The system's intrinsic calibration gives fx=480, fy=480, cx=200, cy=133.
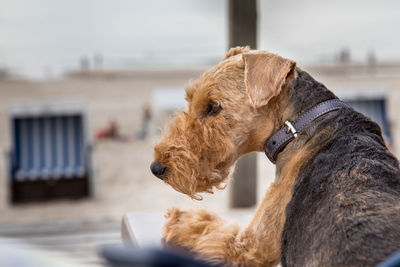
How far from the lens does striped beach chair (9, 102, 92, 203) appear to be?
17.6 feet

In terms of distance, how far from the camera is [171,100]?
391 inches

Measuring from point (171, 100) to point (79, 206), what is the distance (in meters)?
4.92

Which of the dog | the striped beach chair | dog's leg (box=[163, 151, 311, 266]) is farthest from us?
the striped beach chair

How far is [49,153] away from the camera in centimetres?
539

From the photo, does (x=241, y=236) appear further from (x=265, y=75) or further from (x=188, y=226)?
(x=265, y=75)

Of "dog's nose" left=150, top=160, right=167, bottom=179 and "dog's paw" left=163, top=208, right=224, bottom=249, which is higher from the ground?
"dog's nose" left=150, top=160, right=167, bottom=179

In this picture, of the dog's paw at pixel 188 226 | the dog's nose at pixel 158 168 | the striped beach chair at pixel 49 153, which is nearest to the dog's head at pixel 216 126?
the dog's nose at pixel 158 168

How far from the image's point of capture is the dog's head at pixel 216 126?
1462 mm

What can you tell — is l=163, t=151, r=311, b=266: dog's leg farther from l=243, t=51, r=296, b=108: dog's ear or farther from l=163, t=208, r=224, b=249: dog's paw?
l=243, t=51, r=296, b=108: dog's ear

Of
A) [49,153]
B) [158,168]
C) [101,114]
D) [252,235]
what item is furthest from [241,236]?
[101,114]

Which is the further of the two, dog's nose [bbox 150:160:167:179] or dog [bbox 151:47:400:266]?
dog's nose [bbox 150:160:167:179]

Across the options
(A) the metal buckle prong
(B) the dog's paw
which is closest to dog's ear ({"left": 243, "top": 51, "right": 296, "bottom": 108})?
(A) the metal buckle prong

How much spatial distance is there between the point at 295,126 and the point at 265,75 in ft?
0.58

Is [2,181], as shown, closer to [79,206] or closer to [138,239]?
[79,206]
